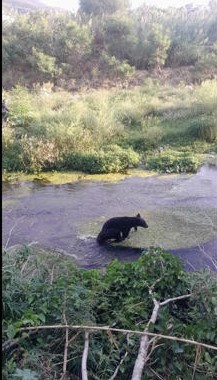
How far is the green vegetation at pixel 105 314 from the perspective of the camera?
118 inches

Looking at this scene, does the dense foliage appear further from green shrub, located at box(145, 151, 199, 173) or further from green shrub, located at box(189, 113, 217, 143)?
green shrub, located at box(145, 151, 199, 173)

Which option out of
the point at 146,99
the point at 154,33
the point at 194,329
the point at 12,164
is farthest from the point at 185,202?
the point at 154,33

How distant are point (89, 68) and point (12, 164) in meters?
12.5

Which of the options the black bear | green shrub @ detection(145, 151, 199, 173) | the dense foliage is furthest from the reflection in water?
the dense foliage

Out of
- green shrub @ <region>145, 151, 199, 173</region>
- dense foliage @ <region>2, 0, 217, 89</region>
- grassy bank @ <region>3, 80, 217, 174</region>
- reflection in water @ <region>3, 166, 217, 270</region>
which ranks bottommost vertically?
reflection in water @ <region>3, 166, 217, 270</region>

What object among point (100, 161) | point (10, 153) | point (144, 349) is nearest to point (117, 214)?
point (100, 161)

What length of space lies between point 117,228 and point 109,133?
17.0 feet

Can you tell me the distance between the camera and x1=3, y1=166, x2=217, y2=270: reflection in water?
6.25m

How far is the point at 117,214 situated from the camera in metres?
7.42

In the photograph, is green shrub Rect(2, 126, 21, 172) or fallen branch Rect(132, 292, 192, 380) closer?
fallen branch Rect(132, 292, 192, 380)

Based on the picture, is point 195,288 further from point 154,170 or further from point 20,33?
point 20,33

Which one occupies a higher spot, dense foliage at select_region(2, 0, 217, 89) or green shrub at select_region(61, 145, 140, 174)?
dense foliage at select_region(2, 0, 217, 89)

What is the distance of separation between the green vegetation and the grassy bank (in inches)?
232

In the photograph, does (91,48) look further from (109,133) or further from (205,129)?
(109,133)
